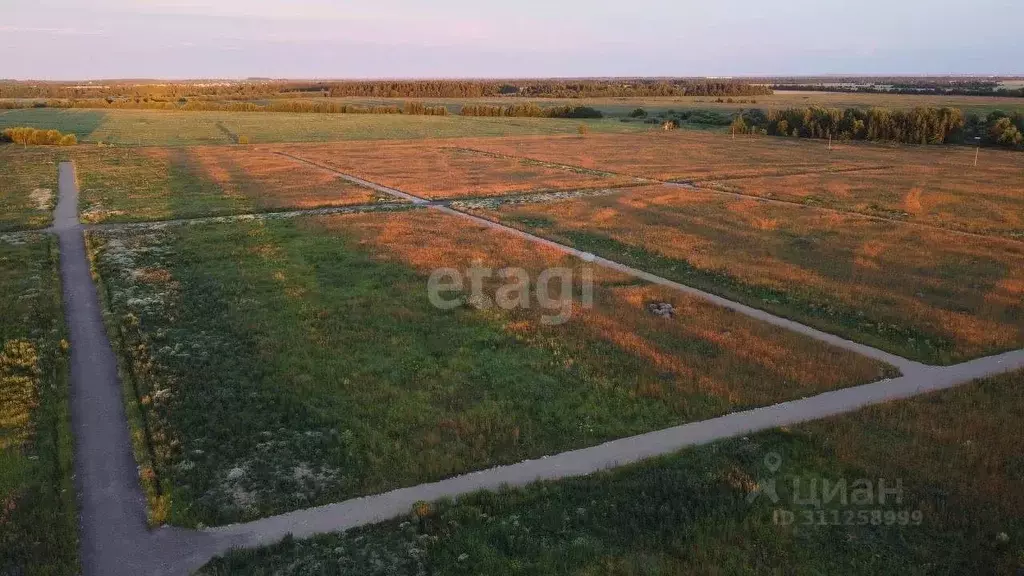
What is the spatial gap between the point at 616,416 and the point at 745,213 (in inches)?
956

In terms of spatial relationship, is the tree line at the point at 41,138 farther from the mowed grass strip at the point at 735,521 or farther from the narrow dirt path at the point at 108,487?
the mowed grass strip at the point at 735,521

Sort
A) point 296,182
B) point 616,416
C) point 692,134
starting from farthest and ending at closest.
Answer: point 692,134, point 296,182, point 616,416

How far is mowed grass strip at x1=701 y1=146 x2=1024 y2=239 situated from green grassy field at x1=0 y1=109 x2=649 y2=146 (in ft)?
140

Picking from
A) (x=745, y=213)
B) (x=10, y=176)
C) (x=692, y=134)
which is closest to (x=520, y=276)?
(x=745, y=213)

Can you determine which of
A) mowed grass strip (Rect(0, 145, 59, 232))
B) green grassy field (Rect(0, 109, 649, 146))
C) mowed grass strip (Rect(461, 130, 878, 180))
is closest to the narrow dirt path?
mowed grass strip (Rect(0, 145, 59, 232))

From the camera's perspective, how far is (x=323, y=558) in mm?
8844

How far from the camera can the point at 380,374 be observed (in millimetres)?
14734

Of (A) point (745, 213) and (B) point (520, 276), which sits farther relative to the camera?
(A) point (745, 213)

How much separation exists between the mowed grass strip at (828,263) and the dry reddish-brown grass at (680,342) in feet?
5.81

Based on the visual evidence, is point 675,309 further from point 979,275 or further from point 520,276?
point 979,275

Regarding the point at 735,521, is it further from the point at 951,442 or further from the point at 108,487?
the point at 108,487

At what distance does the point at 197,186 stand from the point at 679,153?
133 feet

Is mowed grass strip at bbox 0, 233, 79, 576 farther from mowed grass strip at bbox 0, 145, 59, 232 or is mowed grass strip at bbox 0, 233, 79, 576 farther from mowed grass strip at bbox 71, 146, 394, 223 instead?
mowed grass strip at bbox 71, 146, 394, 223

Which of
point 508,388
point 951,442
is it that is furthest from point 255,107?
point 951,442
